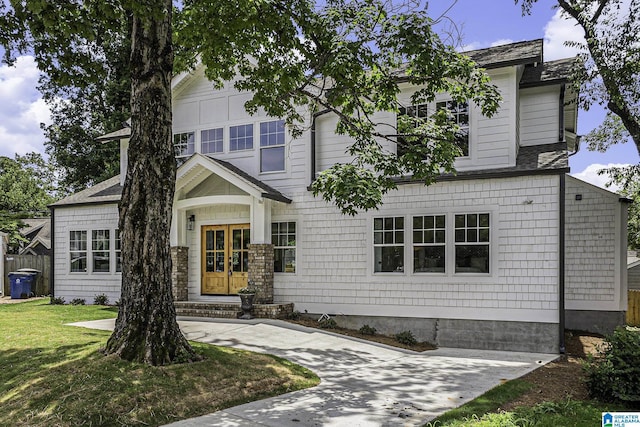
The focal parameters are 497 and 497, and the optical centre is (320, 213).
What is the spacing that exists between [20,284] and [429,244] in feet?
57.7

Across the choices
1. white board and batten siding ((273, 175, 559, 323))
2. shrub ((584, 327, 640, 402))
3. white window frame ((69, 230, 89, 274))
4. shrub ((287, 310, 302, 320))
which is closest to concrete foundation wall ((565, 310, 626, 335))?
white board and batten siding ((273, 175, 559, 323))

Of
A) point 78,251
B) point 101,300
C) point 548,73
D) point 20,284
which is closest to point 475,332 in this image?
point 548,73

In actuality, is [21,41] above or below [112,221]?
above

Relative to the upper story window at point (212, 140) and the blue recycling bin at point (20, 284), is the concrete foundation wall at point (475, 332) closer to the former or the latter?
the upper story window at point (212, 140)

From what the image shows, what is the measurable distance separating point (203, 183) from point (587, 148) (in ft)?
54.5

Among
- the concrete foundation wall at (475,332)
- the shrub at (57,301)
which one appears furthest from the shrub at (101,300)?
the concrete foundation wall at (475,332)

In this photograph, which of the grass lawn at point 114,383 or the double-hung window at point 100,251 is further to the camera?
the double-hung window at point 100,251

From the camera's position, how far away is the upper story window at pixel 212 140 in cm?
1529

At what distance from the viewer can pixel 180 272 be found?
48.3 feet

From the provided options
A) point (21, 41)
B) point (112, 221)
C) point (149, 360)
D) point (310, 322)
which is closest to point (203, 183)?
point (112, 221)

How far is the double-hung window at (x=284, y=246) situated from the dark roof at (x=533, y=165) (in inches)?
134

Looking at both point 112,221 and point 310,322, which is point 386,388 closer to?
point 310,322

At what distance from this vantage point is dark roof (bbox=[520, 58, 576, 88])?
12523 mm

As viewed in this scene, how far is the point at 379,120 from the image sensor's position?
1311 cm
